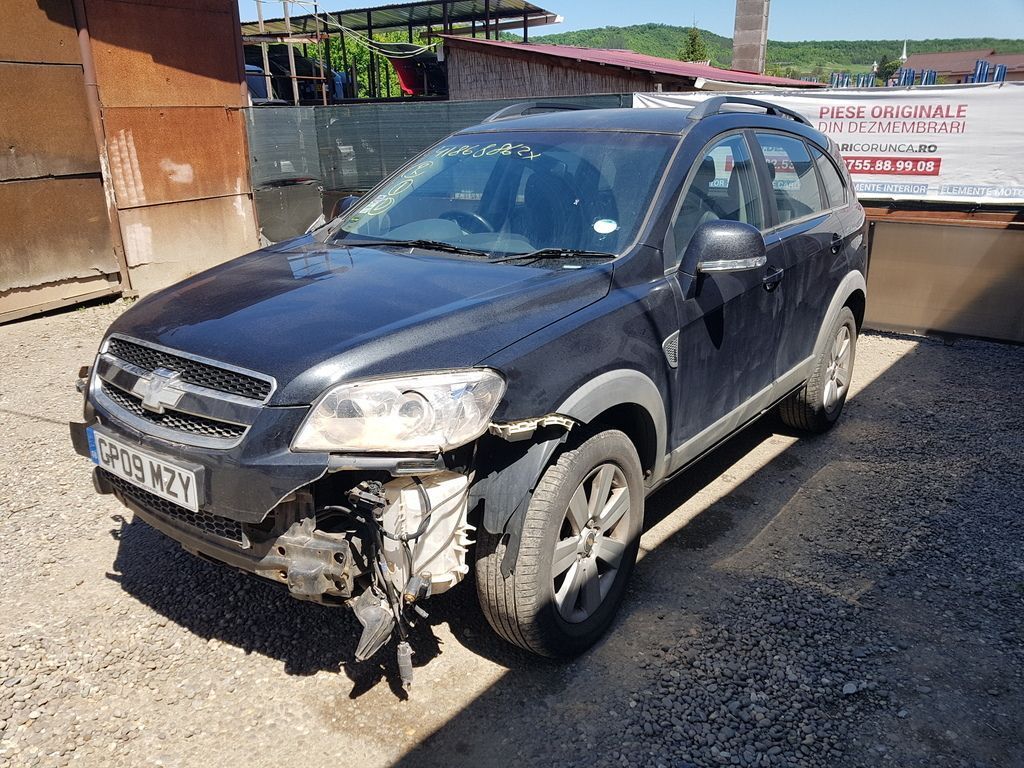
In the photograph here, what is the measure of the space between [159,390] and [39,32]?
6.57 m

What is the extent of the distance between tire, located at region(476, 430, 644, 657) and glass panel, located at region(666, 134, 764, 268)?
36.1 inches

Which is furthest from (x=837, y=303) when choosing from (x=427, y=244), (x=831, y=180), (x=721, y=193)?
(x=427, y=244)

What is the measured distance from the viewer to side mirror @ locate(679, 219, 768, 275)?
10.1 ft

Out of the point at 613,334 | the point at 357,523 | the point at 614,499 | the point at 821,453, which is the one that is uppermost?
the point at 613,334

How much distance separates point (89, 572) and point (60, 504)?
0.76 m

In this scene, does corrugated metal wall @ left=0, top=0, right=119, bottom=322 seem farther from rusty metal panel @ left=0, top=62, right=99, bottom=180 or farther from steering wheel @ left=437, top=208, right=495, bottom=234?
steering wheel @ left=437, top=208, right=495, bottom=234

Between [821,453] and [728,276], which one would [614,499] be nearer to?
[728,276]

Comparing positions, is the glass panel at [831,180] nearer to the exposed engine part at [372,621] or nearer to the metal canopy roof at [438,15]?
the exposed engine part at [372,621]

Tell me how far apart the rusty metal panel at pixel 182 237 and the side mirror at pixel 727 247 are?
713cm

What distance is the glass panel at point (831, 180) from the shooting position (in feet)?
15.4

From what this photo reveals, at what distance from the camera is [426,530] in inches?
92.7

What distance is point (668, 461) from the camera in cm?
330

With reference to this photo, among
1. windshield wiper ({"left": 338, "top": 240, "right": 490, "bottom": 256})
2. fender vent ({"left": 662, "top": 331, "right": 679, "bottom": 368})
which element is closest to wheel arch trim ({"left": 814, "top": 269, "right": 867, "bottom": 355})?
fender vent ({"left": 662, "top": 331, "right": 679, "bottom": 368})

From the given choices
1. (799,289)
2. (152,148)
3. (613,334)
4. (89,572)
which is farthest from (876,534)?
(152,148)
